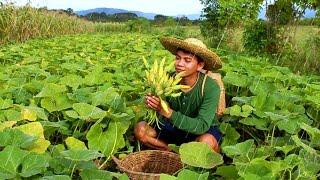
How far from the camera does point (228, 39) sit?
1592 centimetres

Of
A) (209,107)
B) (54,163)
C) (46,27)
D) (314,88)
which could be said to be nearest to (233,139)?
(209,107)

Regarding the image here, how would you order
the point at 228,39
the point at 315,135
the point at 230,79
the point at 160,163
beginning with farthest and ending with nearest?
the point at 228,39 < the point at 230,79 < the point at 160,163 < the point at 315,135

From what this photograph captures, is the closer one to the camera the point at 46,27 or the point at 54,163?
the point at 54,163

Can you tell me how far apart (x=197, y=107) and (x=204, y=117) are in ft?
0.50

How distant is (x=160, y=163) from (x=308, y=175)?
1.02 metres

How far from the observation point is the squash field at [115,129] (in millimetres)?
2285

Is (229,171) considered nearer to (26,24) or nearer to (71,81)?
(71,81)

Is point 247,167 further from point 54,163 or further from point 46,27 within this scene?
point 46,27

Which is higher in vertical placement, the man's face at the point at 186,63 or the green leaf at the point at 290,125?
the man's face at the point at 186,63

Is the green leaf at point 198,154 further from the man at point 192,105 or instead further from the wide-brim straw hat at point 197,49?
the wide-brim straw hat at point 197,49

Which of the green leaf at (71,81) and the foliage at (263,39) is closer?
the green leaf at (71,81)


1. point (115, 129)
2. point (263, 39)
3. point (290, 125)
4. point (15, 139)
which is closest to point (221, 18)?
point (263, 39)

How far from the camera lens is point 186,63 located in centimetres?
331

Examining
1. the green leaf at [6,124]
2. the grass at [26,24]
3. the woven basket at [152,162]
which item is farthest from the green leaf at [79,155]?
the grass at [26,24]
